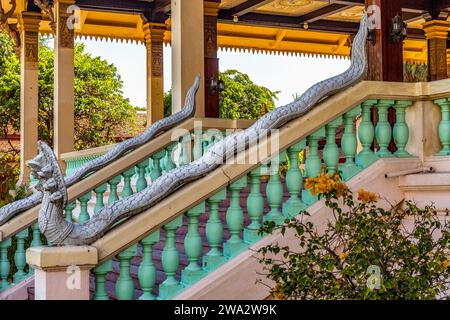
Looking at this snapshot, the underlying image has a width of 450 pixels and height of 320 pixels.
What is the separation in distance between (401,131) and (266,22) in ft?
36.8

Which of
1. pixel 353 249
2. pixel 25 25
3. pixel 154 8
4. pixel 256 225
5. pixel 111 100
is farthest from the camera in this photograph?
pixel 111 100

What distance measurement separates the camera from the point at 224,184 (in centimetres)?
420

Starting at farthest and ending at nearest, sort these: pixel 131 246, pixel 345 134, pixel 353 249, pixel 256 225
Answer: pixel 345 134, pixel 256 225, pixel 131 246, pixel 353 249

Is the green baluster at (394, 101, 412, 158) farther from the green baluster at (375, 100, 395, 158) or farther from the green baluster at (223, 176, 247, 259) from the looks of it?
the green baluster at (223, 176, 247, 259)

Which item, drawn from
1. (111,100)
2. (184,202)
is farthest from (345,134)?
(111,100)

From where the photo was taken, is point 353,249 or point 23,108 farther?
point 23,108

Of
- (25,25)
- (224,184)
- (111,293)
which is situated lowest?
(111,293)

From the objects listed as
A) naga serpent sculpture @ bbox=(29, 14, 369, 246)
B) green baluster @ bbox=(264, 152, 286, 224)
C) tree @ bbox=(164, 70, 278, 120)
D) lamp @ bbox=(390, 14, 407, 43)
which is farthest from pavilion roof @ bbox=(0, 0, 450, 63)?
green baluster @ bbox=(264, 152, 286, 224)

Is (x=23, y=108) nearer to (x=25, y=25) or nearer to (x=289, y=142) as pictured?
(x=25, y=25)

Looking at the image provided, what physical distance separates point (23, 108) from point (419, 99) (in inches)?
379

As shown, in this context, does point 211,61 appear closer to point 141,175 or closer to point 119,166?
point 141,175

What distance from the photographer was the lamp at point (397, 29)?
17.1 ft

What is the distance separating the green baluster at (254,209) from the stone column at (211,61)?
4809mm

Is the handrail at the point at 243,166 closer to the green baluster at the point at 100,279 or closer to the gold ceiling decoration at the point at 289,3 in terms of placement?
the green baluster at the point at 100,279
